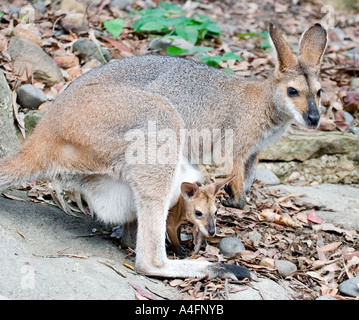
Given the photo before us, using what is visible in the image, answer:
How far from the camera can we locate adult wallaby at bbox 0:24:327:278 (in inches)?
193

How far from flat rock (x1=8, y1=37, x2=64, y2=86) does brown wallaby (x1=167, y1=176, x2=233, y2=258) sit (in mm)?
3150

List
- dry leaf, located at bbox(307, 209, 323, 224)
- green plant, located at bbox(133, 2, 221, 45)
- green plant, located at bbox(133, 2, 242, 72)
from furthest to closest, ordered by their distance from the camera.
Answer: green plant, located at bbox(133, 2, 221, 45) → green plant, located at bbox(133, 2, 242, 72) → dry leaf, located at bbox(307, 209, 323, 224)

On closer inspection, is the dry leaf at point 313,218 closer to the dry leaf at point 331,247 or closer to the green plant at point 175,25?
the dry leaf at point 331,247

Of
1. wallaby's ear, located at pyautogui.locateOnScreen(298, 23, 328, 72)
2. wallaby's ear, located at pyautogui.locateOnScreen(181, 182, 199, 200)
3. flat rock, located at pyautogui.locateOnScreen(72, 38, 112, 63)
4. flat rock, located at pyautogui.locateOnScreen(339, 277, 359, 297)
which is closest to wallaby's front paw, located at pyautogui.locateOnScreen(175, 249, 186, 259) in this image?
wallaby's ear, located at pyautogui.locateOnScreen(181, 182, 199, 200)

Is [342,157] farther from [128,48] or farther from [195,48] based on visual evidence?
[128,48]

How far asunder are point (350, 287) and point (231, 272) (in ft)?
3.72

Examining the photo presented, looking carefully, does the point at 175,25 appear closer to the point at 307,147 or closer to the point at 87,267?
the point at 307,147

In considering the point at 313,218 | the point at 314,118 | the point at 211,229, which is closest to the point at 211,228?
the point at 211,229

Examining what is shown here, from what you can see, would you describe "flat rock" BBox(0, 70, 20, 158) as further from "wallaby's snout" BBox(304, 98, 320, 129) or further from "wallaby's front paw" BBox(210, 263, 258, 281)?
"wallaby's snout" BBox(304, 98, 320, 129)

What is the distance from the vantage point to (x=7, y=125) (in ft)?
21.0

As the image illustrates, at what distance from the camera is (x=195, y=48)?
330 inches

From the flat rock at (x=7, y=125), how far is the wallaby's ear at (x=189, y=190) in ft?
7.12

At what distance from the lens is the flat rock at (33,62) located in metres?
7.46
